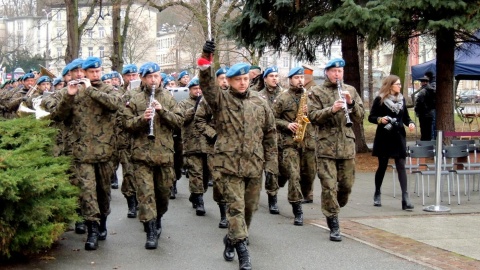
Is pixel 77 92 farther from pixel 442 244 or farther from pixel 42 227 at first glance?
pixel 442 244

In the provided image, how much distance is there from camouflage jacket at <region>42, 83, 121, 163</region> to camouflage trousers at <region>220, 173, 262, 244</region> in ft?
5.49

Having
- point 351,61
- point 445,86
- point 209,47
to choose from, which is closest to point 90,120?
point 209,47

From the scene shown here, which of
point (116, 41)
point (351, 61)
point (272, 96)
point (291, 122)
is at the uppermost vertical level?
point (116, 41)

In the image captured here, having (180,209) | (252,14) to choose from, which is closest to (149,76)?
(180,209)

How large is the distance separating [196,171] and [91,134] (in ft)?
9.16

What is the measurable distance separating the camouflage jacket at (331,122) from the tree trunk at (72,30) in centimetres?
1776

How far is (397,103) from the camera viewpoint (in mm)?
11297

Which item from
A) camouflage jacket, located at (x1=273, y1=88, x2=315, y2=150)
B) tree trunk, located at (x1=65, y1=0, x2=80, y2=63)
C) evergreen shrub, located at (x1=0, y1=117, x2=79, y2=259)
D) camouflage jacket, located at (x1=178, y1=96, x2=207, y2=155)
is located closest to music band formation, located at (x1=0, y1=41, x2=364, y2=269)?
camouflage jacket, located at (x1=273, y1=88, x2=315, y2=150)

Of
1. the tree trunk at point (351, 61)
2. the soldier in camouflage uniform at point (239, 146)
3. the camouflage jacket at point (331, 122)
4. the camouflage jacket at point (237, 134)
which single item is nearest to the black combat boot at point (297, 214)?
the camouflage jacket at point (331, 122)

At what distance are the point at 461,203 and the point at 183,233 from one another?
5058 millimetres

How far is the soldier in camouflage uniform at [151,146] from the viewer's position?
330 inches

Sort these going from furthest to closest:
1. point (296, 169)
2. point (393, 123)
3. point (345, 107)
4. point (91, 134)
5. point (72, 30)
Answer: point (72, 30) → point (393, 123) → point (296, 169) → point (345, 107) → point (91, 134)

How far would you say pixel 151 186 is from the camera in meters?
8.45

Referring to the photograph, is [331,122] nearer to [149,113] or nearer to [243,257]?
[149,113]
